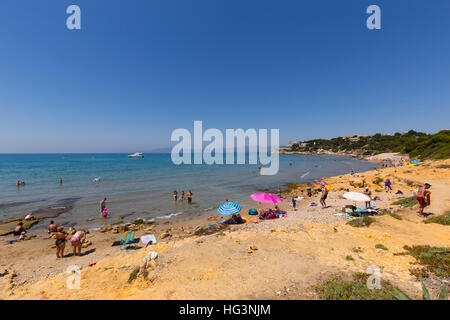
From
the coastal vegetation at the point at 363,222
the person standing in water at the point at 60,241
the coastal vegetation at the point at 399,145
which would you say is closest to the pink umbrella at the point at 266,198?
the coastal vegetation at the point at 363,222

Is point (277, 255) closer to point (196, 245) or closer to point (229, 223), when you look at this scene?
point (196, 245)

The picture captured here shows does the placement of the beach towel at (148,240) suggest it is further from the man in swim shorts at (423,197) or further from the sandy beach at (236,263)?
the man in swim shorts at (423,197)

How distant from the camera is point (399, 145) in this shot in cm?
10212

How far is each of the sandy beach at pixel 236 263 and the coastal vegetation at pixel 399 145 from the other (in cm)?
5380

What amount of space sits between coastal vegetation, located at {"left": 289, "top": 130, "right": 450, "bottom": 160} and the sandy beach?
53.8 m

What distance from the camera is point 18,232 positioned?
45.4 feet

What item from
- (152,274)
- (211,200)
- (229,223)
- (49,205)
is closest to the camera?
(152,274)

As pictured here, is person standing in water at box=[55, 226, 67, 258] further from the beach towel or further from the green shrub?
the green shrub

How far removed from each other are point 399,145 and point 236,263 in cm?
13655

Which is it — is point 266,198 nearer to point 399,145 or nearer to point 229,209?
point 229,209

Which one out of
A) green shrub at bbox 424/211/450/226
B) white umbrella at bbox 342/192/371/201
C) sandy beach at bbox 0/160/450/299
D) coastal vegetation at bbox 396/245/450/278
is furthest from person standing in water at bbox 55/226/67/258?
green shrub at bbox 424/211/450/226
